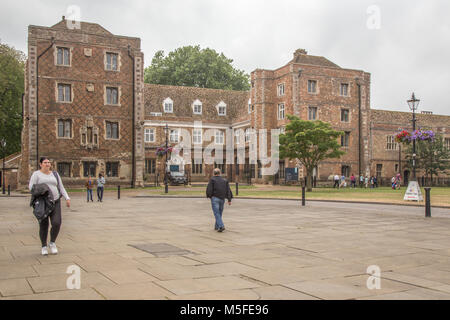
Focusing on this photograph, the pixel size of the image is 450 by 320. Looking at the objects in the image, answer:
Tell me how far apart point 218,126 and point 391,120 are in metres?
20.8

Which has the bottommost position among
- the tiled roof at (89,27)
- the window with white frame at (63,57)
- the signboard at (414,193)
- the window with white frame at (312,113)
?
the signboard at (414,193)

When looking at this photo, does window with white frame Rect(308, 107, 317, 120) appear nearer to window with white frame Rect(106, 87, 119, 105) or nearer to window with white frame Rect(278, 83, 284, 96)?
window with white frame Rect(278, 83, 284, 96)

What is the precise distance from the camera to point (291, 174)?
45.8m

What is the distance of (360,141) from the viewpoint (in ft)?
162

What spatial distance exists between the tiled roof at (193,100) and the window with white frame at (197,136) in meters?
1.46

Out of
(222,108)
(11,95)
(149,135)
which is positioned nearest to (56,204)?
(149,135)

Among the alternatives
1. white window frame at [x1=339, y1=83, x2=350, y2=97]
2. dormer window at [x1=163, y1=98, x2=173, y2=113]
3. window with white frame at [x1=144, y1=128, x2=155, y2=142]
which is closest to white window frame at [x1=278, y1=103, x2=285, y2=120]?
white window frame at [x1=339, y1=83, x2=350, y2=97]

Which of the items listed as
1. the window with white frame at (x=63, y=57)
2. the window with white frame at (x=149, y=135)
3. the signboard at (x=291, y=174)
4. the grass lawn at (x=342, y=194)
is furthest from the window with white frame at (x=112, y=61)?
the signboard at (x=291, y=174)

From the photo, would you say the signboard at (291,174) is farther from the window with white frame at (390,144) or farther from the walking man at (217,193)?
the walking man at (217,193)

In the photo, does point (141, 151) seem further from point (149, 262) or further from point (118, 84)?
point (149, 262)

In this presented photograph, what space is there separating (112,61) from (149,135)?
13518 mm

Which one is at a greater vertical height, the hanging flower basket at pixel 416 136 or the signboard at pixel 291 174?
the hanging flower basket at pixel 416 136

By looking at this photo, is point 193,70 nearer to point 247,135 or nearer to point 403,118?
point 247,135

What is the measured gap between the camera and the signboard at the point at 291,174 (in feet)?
149
